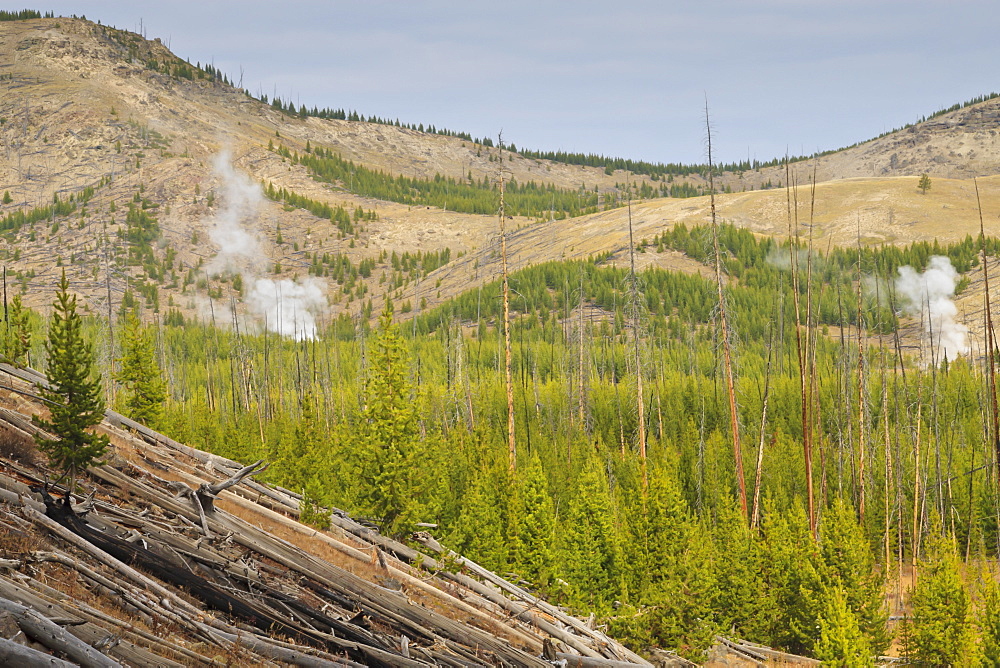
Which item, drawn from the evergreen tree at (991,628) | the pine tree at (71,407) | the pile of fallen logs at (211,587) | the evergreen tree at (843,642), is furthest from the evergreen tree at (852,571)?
the pine tree at (71,407)

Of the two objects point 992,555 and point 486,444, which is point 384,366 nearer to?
point 486,444

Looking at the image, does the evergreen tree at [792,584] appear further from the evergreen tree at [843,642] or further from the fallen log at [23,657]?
the fallen log at [23,657]

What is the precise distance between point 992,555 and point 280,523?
62.5 m

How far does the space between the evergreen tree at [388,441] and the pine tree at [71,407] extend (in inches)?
358

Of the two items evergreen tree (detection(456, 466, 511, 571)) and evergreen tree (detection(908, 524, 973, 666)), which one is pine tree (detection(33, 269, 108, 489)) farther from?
evergreen tree (detection(908, 524, 973, 666))

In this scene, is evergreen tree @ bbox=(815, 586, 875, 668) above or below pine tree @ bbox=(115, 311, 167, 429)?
below

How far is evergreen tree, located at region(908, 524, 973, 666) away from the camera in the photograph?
3044 cm

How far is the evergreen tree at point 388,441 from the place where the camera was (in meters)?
25.1

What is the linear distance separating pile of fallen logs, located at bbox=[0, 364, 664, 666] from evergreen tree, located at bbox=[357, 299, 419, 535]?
10.5 feet

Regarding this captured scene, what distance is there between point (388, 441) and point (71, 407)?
11.3m

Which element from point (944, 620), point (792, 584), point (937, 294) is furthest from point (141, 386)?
point (937, 294)

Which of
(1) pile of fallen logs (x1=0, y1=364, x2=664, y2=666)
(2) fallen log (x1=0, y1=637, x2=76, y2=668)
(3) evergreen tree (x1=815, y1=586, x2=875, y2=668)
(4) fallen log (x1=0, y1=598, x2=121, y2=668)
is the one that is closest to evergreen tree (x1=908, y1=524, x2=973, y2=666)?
(3) evergreen tree (x1=815, y1=586, x2=875, y2=668)

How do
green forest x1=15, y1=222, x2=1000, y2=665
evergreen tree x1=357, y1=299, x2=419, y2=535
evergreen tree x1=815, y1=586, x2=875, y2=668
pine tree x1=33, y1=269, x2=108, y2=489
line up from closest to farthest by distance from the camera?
pine tree x1=33, y1=269, x2=108, y2=489
evergreen tree x1=815, y1=586, x2=875, y2=668
evergreen tree x1=357, y1=299, x2=419, y2=535
green forest x1=15, y1=222, x2=1000, y2=665

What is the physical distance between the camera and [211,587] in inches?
544
